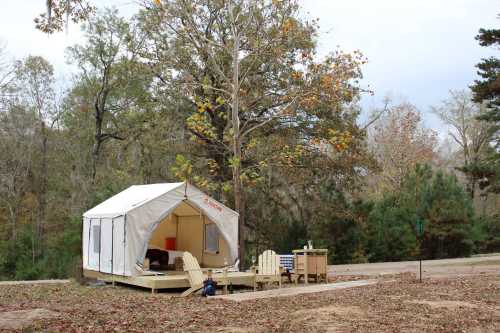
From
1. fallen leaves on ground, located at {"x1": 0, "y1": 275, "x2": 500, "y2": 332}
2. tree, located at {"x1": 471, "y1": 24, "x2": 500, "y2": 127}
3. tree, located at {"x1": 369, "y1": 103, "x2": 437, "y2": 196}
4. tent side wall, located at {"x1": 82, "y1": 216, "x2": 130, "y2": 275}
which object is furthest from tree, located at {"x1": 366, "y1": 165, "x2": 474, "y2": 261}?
fallen leaves on ground, located at {"x1": 0, "y1": 275, "x2": 500, "y2": 332}

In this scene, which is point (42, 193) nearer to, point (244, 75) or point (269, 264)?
point (244, 75)

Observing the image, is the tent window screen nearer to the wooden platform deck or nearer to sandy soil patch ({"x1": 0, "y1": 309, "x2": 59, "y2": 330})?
the wooden platform deck

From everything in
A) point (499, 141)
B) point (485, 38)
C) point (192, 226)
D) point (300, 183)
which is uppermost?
point (485, 38)

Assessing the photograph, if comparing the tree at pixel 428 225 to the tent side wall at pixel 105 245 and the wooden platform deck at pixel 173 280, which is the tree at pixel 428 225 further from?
the tent side wall at pixel 105 245

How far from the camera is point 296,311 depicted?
890 centimetres

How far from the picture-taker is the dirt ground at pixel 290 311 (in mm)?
7457

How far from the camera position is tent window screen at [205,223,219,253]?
52.8 feet

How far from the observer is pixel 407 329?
7273 mm

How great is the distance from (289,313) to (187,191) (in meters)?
6.12

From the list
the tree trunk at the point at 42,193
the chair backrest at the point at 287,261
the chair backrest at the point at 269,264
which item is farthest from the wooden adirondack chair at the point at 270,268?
the tree trunk at the point at 42,193

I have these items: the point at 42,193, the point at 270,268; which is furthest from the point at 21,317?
the point at 42,193

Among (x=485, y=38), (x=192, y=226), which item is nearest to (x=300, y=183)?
(x=192, y=226)

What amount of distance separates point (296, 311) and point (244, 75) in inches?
408

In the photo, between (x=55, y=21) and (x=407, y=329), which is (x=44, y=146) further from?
(x=407, y=329)
